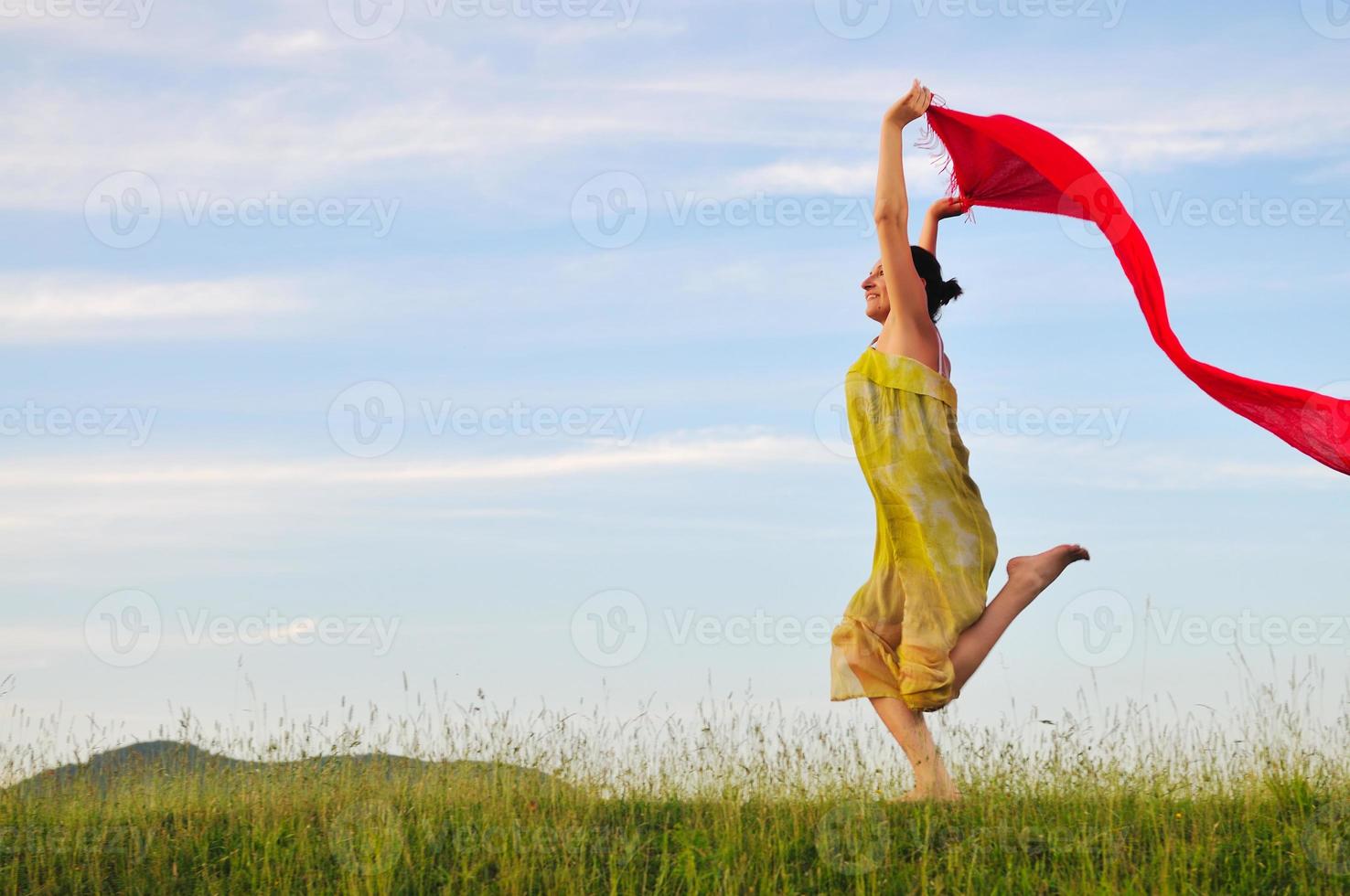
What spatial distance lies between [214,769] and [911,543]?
492 cm

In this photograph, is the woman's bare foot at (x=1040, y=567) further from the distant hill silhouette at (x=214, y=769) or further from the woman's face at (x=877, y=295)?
the distant hill silhouette at (x=214, y=769)

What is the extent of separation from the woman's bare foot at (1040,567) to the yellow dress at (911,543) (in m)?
0.17

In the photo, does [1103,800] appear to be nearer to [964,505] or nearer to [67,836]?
[964,505]

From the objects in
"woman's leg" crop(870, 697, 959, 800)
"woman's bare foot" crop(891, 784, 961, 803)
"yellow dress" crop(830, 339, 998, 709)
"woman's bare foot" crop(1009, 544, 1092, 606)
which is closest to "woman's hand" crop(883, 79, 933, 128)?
"yellow dress" crop(830, 339, 998, 709)

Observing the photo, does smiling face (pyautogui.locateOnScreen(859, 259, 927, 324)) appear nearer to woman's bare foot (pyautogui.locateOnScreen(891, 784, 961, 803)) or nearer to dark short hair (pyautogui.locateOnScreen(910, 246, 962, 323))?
dark short hair (pyautogui.locateOnScreen(910, 246, 962, 323))

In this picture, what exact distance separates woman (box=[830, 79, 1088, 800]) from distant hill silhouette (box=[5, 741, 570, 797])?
225 cm

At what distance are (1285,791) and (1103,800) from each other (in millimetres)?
949

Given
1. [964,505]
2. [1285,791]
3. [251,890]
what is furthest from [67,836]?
[1285,791]

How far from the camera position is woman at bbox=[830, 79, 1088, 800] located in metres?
7.32

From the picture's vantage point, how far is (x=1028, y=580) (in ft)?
24.8

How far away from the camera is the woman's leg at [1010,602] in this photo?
733cm

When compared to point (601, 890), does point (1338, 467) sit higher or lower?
higher

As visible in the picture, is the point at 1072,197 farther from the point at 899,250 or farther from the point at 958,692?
the point at 958,692

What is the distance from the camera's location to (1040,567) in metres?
7.61
